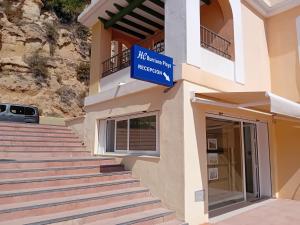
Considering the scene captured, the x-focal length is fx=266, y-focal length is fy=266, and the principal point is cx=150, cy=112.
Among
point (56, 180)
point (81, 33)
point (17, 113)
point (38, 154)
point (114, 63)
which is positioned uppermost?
point (81, 33)

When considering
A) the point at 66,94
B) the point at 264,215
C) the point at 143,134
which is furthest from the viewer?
the point at 66,94

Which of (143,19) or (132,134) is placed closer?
(132,134)

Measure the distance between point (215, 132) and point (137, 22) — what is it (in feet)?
27.5

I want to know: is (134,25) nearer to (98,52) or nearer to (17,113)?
(98,52)

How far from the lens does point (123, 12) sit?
14453 mm

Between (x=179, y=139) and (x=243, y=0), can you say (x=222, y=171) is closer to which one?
(x=179, y=139)

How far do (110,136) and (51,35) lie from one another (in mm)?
28464

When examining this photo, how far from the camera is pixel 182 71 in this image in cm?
988

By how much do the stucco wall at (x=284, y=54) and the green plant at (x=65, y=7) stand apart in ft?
109

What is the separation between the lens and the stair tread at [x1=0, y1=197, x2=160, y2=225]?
7552 mm

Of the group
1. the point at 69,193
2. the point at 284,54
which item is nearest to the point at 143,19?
the point at 284,54

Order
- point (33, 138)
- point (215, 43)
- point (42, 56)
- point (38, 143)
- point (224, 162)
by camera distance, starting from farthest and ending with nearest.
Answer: point (42, 56), point (33, 138), point (38, 143), point (215, 43), point (224, 162)

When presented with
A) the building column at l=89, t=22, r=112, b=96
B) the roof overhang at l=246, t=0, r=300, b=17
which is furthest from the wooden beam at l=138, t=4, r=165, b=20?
the roof overhang at l=246, t=0, r=300, b=17

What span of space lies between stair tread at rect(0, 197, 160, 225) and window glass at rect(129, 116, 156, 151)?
2.43m
